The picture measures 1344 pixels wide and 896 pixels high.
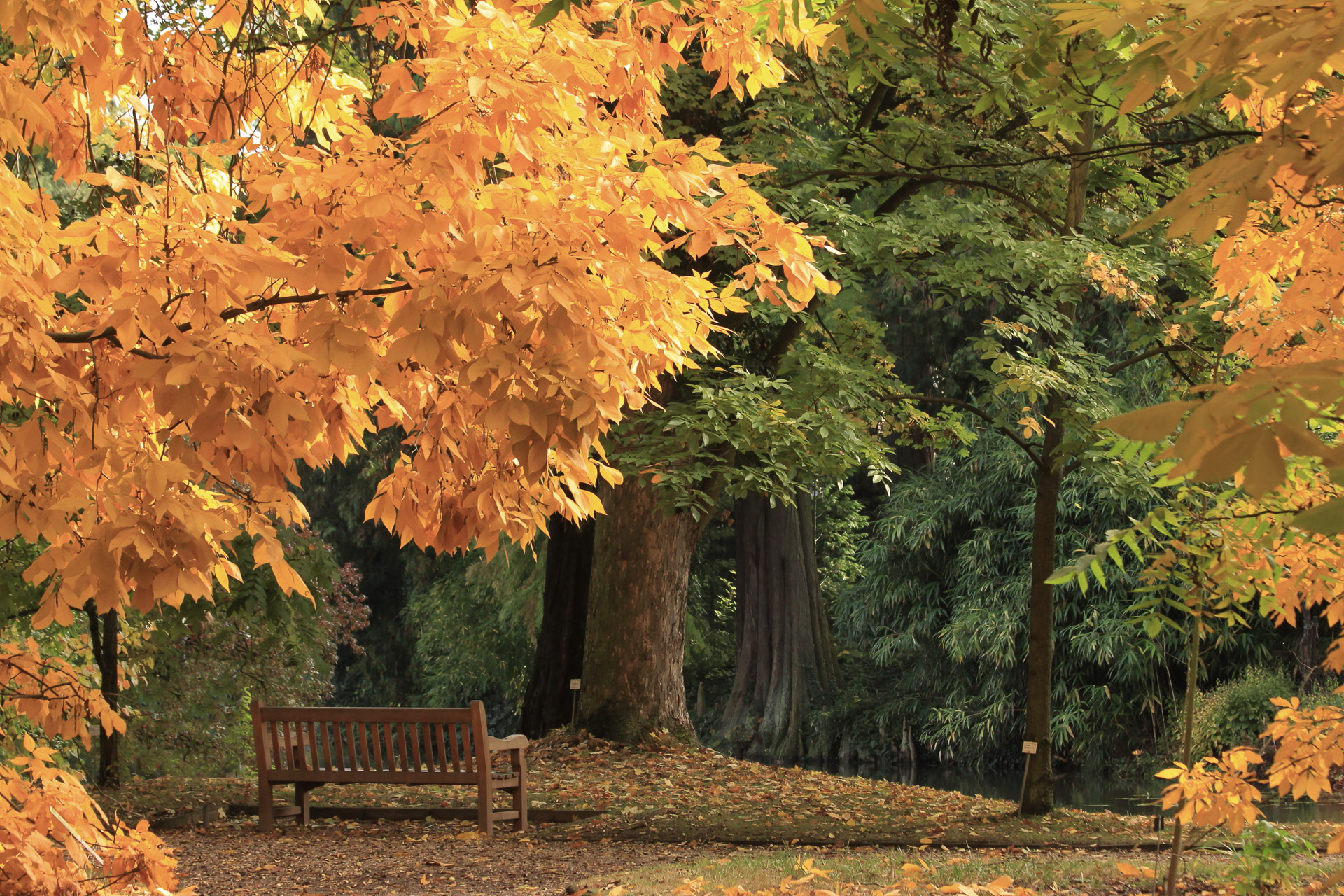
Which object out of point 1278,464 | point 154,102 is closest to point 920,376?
point 154,102

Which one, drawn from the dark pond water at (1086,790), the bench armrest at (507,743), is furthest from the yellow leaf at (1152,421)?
the dark pond water at (1086,790)

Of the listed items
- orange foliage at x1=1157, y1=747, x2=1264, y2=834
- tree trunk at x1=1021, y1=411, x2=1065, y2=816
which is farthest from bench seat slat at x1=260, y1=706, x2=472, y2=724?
orange foliage at x1=1157, y1=747, x2=1264, y2=834

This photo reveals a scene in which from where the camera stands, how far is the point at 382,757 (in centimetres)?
751

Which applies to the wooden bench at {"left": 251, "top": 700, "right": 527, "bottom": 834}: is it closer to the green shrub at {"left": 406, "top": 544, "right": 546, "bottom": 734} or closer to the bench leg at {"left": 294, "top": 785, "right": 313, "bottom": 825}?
the bench leg at {"left": 294, "top": 785, "right": 313, "bottom": 825}

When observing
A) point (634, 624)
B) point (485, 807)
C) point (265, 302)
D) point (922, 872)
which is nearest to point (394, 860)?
point (485, 807)

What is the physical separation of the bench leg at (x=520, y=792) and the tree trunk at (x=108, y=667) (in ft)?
9.38

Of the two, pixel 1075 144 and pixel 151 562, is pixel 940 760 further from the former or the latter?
pixel 151 562

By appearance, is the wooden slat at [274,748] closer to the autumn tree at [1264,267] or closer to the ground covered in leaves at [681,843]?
the ground covered in leaves at [681,843]

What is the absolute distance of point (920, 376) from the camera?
21.1 meters

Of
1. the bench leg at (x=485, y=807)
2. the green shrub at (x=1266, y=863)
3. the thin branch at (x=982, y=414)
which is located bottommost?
the bench leg at (x=485, y=807)

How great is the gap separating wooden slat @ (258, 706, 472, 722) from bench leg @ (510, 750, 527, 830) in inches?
19.1

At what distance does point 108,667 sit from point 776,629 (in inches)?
456

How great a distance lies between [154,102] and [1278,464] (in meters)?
3.60

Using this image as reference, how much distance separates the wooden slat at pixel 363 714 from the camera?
23.9 ft
